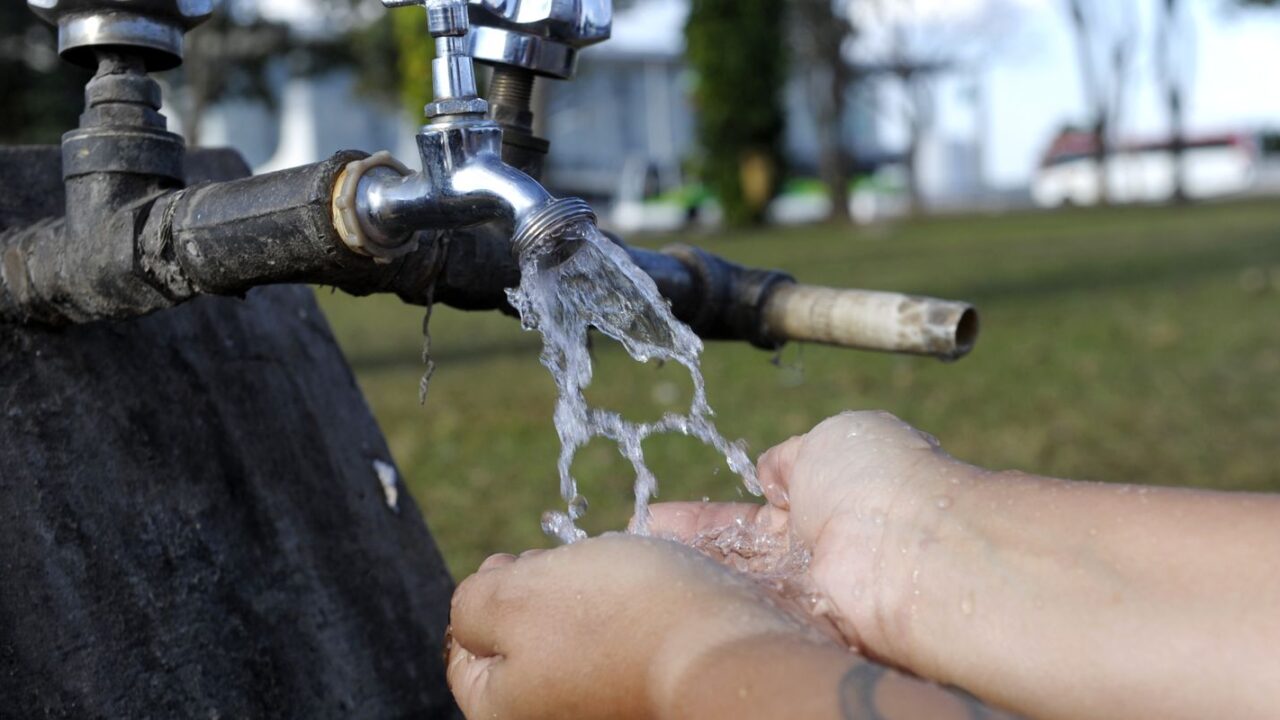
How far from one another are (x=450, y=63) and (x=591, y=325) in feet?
1.06

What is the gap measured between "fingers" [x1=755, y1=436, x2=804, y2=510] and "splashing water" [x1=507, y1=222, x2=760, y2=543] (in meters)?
0.04

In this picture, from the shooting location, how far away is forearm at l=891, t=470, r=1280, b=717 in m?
0.92

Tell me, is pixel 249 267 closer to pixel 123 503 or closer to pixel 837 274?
pixel 123 503

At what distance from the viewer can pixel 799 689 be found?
0.85 meters

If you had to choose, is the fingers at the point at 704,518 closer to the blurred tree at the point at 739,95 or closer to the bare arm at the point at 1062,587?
the bare arm at the point at 1062,587

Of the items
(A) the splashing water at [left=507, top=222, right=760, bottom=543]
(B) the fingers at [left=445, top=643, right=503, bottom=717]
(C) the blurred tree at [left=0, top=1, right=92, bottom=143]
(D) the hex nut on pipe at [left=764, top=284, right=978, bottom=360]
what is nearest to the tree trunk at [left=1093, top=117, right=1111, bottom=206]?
(C) the blurred tree at [left=0, top=1, right=92, bottom=143]

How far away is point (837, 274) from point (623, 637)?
1081 cm

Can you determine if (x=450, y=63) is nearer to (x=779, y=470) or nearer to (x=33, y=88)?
(x=779, y=470)

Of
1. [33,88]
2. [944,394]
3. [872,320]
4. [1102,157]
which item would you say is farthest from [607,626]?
[1102,157]

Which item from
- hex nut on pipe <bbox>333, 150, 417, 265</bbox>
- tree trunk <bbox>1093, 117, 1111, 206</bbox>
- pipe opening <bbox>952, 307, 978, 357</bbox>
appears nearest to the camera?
hex nut on pipe <bbox>333, 150, 417, 265</bbox>

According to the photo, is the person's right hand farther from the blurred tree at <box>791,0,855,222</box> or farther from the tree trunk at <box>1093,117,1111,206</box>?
the tree trunk at <box>1093,117,1111,206</box>

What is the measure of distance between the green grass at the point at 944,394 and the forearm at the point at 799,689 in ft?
3.21

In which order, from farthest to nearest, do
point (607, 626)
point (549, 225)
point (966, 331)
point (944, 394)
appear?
point (944, 394)
point (966, 331)
point (549, 225)
point (607, 626)

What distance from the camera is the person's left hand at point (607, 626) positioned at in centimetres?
92
